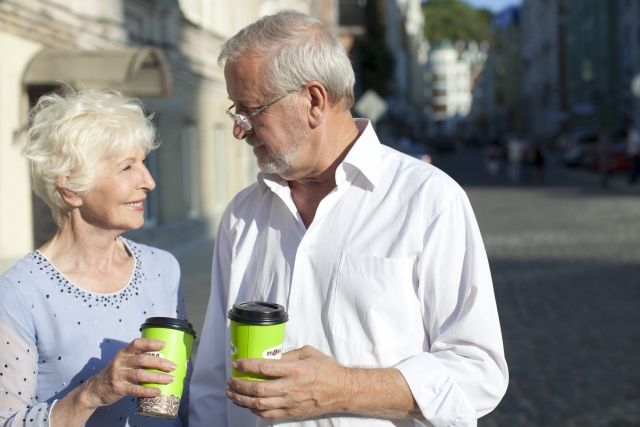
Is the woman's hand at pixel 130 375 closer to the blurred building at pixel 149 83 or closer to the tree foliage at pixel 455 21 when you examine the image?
the blurred building at pixel 149 83

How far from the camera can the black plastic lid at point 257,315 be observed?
7.59 feet

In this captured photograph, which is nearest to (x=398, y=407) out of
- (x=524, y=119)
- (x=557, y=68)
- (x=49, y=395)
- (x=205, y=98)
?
(x=49, y=395)

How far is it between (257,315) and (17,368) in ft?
2.44

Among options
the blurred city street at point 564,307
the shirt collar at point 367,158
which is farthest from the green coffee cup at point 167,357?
the blurred city street at point 564,307

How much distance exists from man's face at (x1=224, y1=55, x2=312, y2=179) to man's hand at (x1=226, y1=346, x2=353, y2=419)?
53 centimetres

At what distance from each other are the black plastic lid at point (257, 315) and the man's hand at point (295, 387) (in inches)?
3.3

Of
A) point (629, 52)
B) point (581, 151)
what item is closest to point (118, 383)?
point (581, 151)

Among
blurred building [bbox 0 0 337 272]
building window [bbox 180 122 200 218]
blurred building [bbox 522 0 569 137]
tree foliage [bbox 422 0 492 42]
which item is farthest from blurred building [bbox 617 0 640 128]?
tree foliage [bbox 422 0 492 42]

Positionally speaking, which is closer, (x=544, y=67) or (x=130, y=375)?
(x=130, y=375)

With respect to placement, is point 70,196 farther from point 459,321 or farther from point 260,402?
point 459,321

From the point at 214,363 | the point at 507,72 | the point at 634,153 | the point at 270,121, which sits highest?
the point at 270,121

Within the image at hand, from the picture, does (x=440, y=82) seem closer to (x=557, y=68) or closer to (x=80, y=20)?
(x=557, y=68)

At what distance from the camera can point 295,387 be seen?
7.73 ft

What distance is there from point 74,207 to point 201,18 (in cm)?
1686
